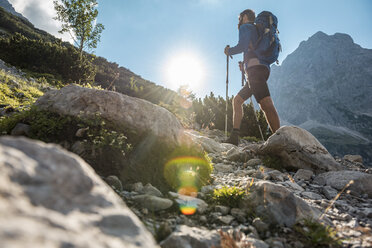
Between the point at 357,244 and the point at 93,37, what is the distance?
2463cm

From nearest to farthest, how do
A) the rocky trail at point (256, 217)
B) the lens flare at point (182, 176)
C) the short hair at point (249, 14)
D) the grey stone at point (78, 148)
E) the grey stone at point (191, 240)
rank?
→ the grey stone at point (191, 240) < the rocky trail at point (256, 217) < the grey stone at point (78, 148) < the lens flare at point (182, 176) < the short hair at point (249, 14)

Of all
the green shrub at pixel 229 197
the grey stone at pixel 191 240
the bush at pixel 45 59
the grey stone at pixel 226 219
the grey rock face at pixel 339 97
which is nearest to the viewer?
the grey stone at pixel 191 240

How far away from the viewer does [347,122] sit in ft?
541

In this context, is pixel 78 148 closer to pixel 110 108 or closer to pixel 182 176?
pixel 110 108

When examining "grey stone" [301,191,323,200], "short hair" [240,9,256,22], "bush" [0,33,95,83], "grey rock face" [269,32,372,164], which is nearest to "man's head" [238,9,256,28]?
"short hair" [240,9,256,22]

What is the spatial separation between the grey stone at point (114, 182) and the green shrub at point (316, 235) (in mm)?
1895

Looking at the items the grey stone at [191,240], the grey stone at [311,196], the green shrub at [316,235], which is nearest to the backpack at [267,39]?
the grey stone at [311,196]

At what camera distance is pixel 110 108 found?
3.18 m

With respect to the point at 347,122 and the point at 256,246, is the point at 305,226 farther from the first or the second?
the point at 347,122

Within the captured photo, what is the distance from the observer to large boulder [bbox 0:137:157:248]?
1.87 feet

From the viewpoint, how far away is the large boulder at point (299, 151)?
13.6ft

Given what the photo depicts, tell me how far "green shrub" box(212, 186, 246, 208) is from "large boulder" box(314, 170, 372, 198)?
6.46 feet

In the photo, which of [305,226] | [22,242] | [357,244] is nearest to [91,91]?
[22,242]

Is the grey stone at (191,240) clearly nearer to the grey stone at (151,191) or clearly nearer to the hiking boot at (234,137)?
the grey stone at (151,191)
